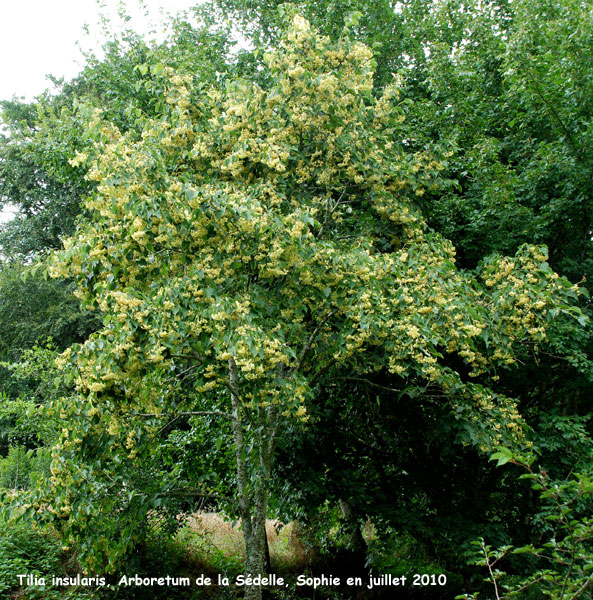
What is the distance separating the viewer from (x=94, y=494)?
4.24 metres

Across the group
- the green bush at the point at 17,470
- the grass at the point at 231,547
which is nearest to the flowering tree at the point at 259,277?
the green bush at the point at 17,470

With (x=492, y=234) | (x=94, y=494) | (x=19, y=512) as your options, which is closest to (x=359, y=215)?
(x=492, y=234)

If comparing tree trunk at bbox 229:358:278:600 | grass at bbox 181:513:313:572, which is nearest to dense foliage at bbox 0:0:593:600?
tree trunk at bbox 229:358:278:600

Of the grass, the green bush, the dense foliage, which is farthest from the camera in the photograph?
the grass

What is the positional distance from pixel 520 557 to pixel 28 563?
5100mm

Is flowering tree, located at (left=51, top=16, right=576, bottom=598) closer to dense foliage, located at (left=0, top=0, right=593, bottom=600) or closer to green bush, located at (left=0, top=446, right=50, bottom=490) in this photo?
dense foliage, located at (left=0, top=0, right=593, bottom=600)

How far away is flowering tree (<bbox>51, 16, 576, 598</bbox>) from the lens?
147 inches

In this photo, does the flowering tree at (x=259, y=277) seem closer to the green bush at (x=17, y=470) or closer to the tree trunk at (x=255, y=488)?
the tree trunk at (x=255, y=488)

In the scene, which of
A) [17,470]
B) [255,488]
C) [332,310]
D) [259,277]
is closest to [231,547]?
[17,470]

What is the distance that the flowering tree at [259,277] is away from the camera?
373 centimetres

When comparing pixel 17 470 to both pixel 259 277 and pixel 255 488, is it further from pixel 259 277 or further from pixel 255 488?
pixel 259 277

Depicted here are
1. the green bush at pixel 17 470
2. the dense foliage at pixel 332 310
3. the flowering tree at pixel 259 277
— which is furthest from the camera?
the green bush at pixel 17 470

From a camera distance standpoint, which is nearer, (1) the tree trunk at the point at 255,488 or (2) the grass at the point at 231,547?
(1) the tree trunk at the point at 255,488

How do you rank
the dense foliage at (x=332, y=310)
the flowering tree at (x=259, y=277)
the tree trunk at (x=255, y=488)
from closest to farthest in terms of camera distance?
the flowering tree at (x=259, y=277), the dense foliage at (x=332, y=310), the tree trunk at (x=255, y=488)
